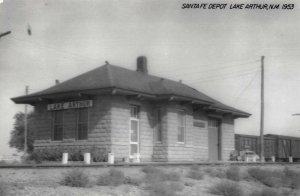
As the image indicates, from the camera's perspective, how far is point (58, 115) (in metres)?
21.8

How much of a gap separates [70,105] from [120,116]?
290 cm

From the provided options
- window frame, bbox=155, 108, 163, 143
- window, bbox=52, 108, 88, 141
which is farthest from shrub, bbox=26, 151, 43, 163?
window frame, bbox=155, 108, 163, 143

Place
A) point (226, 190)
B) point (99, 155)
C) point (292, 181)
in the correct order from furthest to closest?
point (99, 155), point (292, 181), point (226, 190)

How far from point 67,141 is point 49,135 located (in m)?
1.51

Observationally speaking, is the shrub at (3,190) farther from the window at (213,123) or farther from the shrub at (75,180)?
the window at (213,123)

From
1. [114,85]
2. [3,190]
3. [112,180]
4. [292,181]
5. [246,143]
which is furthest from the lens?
A: [246,143]

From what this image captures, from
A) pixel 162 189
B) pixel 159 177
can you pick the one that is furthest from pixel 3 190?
pixel 159 177

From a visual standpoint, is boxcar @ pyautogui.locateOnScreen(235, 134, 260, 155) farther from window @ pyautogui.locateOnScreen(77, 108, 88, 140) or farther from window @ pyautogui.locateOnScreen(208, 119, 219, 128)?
window @ pyautogui.locateOnScreen(77, 108, 88, 140)

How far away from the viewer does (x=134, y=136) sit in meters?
20.9

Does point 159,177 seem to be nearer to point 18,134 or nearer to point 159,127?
point 159,127

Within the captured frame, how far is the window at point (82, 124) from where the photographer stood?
20.4 metres

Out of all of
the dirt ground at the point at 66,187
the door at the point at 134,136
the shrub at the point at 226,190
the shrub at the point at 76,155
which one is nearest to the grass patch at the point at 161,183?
the dirt ground at the point at 66,187

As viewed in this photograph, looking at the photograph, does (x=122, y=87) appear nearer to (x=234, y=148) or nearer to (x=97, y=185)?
(x=97, y=185)

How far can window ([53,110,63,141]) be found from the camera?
70.6 feet
